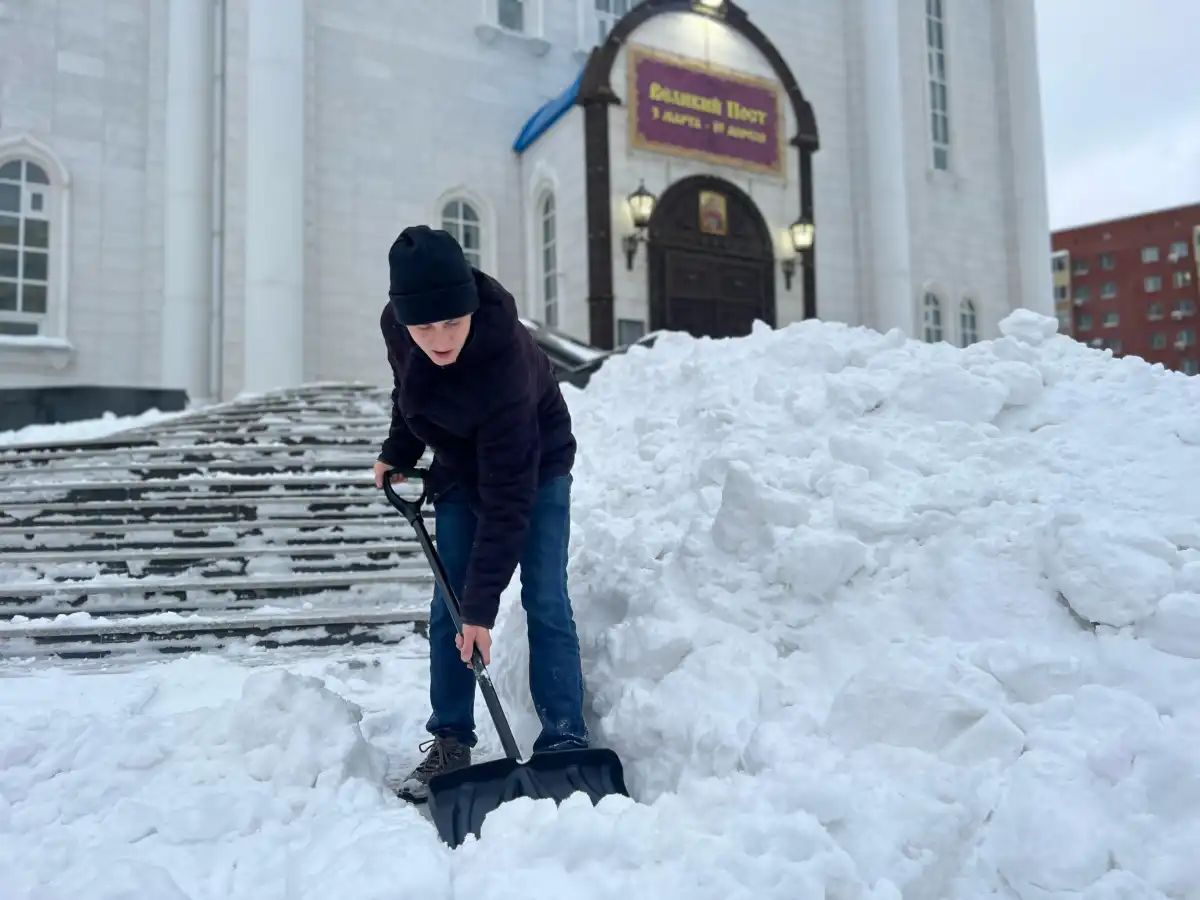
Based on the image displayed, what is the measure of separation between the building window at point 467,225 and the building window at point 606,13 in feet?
12.2

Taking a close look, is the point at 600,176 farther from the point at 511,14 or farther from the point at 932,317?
the point at 932,317

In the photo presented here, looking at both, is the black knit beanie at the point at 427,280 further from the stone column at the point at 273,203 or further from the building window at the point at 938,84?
the building window at the point at 938,84

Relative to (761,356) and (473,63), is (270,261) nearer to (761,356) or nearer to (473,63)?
(473,63)

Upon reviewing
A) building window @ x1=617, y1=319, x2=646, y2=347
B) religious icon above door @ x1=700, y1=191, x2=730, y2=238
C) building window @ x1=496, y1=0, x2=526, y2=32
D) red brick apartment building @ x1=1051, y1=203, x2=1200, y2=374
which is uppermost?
red brick apartment building @ x1=1051, y1=203, x2=1200, y2=374

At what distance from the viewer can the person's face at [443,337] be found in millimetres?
1976

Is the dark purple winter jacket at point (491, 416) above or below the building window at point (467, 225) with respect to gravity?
below

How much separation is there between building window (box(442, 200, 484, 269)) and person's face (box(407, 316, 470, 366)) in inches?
407

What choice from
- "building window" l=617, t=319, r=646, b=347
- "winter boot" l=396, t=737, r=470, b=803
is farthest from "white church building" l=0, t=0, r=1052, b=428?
"winter boot" l=396, t=737, r=470, b=803

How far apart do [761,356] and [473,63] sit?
9.12 meters

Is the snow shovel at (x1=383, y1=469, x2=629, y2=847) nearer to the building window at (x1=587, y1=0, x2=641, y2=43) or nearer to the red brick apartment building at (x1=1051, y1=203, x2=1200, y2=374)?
the building window at (x1=587, y1=0, x2=641, y2=43)

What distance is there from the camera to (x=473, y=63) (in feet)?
39.4

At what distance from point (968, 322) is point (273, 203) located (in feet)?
43.5

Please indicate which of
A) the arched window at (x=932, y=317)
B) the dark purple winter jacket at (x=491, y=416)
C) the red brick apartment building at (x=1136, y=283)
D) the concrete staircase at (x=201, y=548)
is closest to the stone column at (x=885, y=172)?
the arched window at (x=932, y=317)

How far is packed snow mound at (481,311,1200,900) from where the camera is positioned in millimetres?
1647
